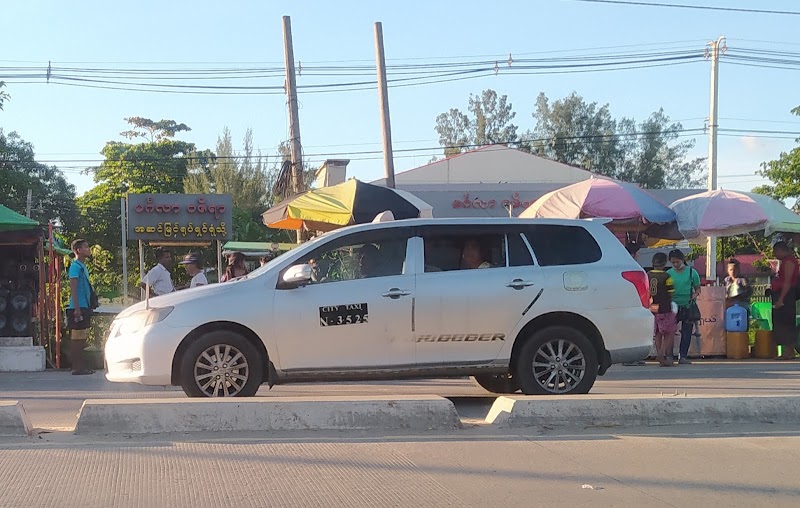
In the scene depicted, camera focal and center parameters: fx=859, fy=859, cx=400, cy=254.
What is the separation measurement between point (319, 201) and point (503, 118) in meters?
53.9

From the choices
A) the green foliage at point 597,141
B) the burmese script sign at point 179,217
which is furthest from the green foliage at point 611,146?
the burmese script sign at point 179,217

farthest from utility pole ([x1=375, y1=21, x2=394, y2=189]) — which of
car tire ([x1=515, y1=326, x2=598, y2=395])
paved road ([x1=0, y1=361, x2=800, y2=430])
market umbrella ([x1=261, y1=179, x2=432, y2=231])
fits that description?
car tire ([x1=515, y1=326, x2=598, y2=395])

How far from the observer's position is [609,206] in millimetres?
13906

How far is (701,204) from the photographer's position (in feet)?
48.6

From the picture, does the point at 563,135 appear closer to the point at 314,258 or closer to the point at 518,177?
the point at 518,177

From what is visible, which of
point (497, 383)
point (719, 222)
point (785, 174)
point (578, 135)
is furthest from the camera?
point (578, 135)

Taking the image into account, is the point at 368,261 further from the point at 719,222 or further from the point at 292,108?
the point at 292,108

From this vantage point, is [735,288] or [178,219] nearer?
[735,288]

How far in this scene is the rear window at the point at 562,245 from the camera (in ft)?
28.5

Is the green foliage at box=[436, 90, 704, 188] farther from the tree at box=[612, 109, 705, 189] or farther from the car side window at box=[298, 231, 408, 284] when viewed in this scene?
the car side window at box=[298, 231, 408, 284]

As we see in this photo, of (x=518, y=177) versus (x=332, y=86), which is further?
(x=518, y=177)

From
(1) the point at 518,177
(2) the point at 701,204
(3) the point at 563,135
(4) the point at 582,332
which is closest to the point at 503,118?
(3) the point at 563,135

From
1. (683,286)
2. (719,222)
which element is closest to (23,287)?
(683,286)

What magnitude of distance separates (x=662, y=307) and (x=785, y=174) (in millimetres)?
16246
